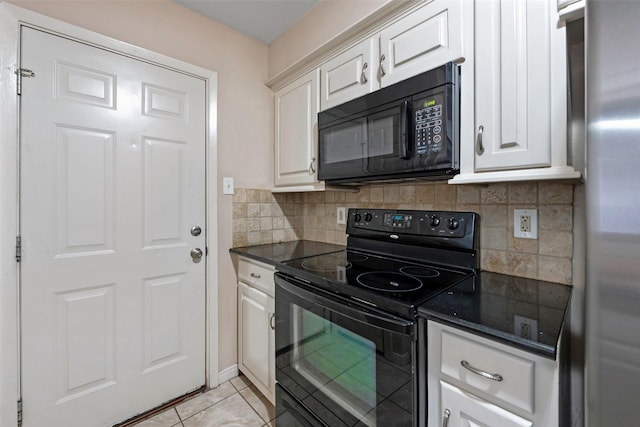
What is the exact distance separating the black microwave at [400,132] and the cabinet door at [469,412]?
2.51ft

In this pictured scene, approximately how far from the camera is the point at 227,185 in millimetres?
1944

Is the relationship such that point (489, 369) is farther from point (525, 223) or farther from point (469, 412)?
point (525, 223)

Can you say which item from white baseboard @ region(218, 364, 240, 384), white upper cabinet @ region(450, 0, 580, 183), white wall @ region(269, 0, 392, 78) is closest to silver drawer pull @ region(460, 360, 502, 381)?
white upper cabinet @ region(450, 0, 580, 183)

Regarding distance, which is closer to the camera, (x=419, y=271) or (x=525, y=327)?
(x=525, y=327)

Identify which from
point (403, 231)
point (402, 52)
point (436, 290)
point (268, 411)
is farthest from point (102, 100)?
point (268, 411)

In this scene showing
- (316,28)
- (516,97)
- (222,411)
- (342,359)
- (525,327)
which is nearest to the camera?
(525,327)

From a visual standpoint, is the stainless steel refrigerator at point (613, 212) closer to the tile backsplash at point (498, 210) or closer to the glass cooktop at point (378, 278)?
the glass cooktop at point (378, 278)

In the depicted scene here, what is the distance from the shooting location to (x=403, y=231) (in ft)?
4.95

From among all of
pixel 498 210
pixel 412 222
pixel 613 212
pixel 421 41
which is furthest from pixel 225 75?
pixel 613 212

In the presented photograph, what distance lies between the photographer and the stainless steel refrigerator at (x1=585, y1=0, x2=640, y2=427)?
43 centimetres

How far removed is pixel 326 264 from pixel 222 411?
3.66 feet

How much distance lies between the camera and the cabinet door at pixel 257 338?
161 centimetres

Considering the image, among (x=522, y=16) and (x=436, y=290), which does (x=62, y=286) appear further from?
(x=522, y=16)

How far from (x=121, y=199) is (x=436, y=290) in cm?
162
